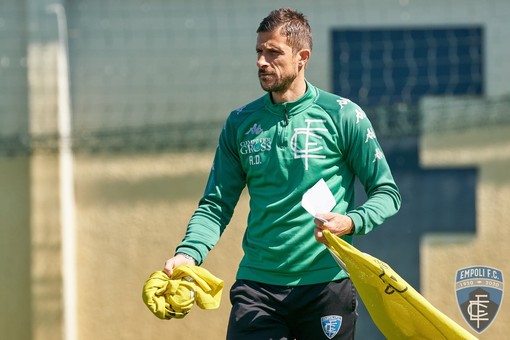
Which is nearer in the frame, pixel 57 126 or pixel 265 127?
pixel 265 127

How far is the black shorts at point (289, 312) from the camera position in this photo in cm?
446

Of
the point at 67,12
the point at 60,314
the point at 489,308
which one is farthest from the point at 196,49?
the point at 489,308

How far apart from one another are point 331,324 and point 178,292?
643 millimetres

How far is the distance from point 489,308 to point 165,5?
11.0ft

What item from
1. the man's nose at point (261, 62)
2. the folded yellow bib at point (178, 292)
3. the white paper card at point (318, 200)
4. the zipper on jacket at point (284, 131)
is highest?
the man's nose at point (261, 62)

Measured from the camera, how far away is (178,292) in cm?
427

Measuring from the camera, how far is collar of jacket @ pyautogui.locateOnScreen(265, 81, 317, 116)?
15.2 ft

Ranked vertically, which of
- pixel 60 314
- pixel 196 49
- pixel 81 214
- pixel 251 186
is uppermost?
pixel 196 49

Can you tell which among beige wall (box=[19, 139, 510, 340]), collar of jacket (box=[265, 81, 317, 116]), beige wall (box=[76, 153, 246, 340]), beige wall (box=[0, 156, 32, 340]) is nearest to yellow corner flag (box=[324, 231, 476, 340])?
collar of jacket (box=[265, 81, 317, 116])

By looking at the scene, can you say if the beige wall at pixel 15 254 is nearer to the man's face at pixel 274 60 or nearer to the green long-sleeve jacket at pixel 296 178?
the green long-sleeve jacket at pixel 296 178

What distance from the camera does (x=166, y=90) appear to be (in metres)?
8.42

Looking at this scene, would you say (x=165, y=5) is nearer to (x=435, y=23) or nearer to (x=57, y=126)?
(x=57, y=126)

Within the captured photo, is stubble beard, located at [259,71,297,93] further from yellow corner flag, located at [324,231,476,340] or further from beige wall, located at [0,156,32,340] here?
beige wall, located at [0,156,32,340]

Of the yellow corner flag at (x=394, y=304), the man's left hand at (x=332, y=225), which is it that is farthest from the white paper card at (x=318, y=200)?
the yellow corner flag at (x=394, y=304)
